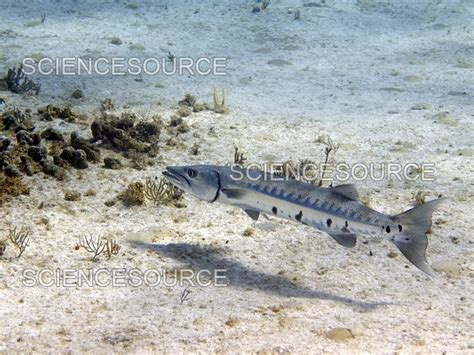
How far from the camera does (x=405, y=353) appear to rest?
13.7ft

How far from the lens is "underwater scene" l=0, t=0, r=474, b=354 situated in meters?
4.69

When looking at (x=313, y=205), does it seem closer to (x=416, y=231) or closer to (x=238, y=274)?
(x=416, y=231)

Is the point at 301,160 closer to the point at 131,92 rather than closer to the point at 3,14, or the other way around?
the point at 131,92

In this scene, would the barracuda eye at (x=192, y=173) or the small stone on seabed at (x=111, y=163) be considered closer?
the barracuda eye at (x=192, y=173)

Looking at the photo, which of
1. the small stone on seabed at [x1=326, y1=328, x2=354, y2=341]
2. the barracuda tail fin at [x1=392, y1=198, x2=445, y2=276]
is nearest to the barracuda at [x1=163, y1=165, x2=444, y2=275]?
the barracuda tail fin at [x1=392, y1=198, x2=445, y2=276]

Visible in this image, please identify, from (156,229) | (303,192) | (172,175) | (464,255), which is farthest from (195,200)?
(464,255)

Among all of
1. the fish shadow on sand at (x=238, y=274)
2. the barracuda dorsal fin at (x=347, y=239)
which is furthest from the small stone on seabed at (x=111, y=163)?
the barracuda dorsal fin at (x=347, y=239)

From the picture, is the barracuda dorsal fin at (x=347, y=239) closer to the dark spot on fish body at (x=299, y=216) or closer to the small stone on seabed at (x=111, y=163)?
the dark spot on fish body at (x=299, y=216)

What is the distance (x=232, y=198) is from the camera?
5.51m

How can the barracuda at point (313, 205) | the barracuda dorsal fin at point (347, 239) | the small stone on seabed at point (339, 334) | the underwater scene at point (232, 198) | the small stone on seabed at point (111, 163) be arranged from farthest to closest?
the small stone on seabed at point (111, 163) → the barracuda dorsal fin at point (347, 239) → the barracuda at point (313, 205) → the underwater scene at point (232, 198) → the small stone on seabed at point (339, 334)

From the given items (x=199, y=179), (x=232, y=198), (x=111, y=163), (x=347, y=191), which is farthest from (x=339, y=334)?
(x=111, y=163)

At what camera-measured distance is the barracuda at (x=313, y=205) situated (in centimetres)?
481

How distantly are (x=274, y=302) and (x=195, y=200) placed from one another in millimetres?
2878

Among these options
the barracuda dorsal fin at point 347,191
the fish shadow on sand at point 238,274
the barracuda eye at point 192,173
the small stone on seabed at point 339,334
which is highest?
the barracuda eye at point 192,173
